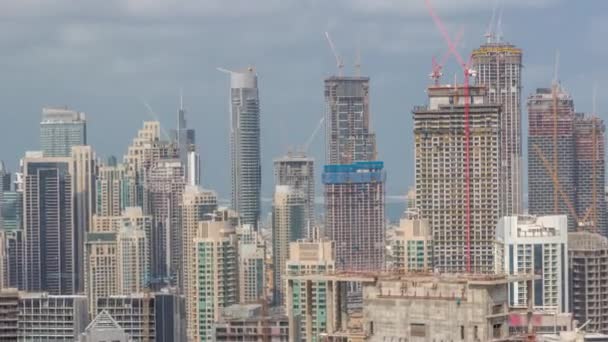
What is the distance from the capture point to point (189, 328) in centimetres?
5709

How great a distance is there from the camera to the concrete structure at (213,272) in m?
59.9

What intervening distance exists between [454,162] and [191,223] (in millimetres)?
14017

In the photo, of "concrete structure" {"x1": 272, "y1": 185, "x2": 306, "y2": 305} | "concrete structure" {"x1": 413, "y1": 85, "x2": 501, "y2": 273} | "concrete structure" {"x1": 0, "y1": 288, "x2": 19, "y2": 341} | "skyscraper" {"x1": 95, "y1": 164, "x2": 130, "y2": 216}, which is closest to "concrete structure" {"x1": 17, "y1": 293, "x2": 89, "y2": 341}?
"concrete structure" {"x1": 0, "y1": 288, "x2": 19, "y2": 341}

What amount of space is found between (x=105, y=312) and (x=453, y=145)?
77.3 feet

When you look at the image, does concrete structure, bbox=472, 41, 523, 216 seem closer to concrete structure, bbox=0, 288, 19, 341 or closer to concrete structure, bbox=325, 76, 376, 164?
concrete structure, bbox=325, 76, 376, 164

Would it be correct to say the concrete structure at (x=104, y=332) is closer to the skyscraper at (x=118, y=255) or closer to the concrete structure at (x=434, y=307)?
the skyscraper at (x=118, y=255)

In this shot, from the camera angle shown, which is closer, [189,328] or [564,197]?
[189,328]

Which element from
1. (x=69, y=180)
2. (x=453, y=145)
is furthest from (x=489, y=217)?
(x=69, y=180)

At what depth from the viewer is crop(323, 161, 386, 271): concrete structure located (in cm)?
7202

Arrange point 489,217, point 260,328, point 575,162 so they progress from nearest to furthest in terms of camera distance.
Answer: point 260,328, point 489,217, point 575,162

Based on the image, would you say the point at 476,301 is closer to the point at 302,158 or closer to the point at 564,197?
the point at 564,197

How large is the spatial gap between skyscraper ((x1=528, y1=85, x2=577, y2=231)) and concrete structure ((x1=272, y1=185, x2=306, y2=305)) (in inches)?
438

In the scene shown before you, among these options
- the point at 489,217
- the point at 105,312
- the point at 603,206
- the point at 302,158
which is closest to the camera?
the point at 105,312

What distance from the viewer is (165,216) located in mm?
88250
